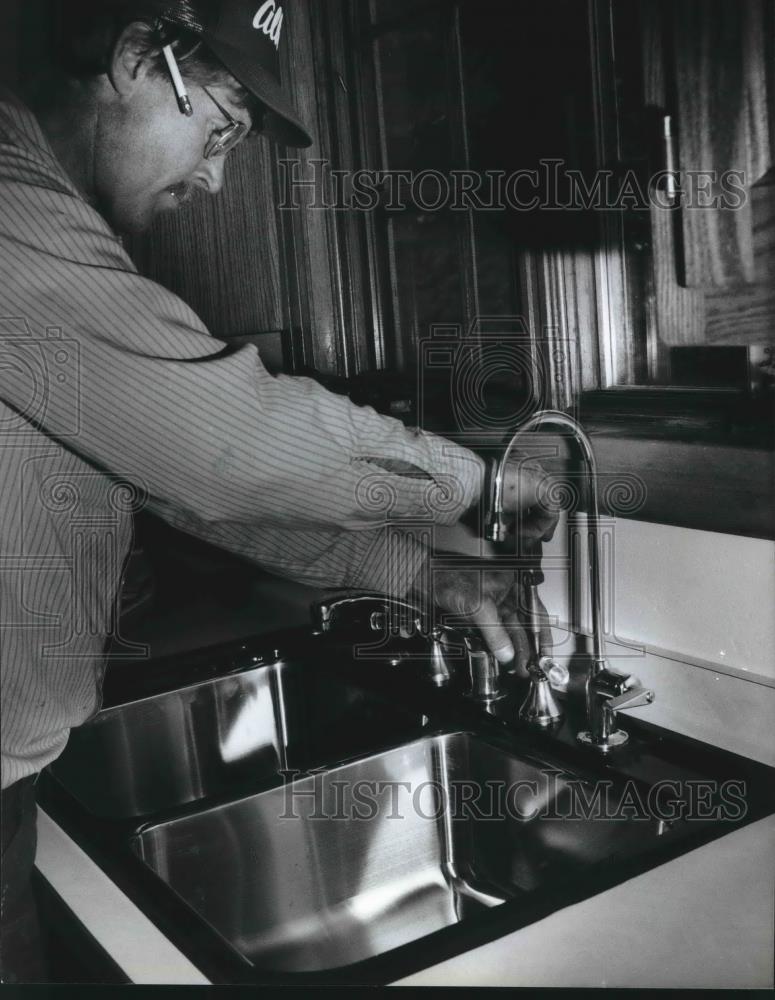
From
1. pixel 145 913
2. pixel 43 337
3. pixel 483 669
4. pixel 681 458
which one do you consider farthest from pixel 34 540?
pixel 681 458

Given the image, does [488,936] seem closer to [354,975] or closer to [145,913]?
[354,975]

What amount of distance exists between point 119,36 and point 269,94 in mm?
145

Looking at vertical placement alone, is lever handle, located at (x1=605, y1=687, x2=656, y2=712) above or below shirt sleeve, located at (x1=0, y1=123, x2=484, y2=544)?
below

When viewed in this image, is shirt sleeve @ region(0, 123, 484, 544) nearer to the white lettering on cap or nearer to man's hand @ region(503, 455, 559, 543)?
man's hand @ region(503, 455, 559, 543)

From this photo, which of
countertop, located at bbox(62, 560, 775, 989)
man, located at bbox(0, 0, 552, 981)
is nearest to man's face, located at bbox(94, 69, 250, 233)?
man, located at bbox(0, 0, 552, 981)

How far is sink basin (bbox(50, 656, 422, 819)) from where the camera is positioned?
3.30 feet

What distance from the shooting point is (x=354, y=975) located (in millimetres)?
686

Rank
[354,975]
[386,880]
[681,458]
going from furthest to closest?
[386,880], [681,458], [354,975]

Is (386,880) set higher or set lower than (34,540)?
lower

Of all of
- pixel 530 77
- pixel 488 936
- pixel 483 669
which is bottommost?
pixel 488 936

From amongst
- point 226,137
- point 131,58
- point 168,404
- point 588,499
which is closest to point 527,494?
point 588,499

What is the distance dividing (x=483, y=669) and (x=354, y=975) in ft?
1.16

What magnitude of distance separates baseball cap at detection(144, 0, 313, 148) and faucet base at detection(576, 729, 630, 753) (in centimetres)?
64

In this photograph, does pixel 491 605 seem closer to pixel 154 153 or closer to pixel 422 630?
pixel 422 630
